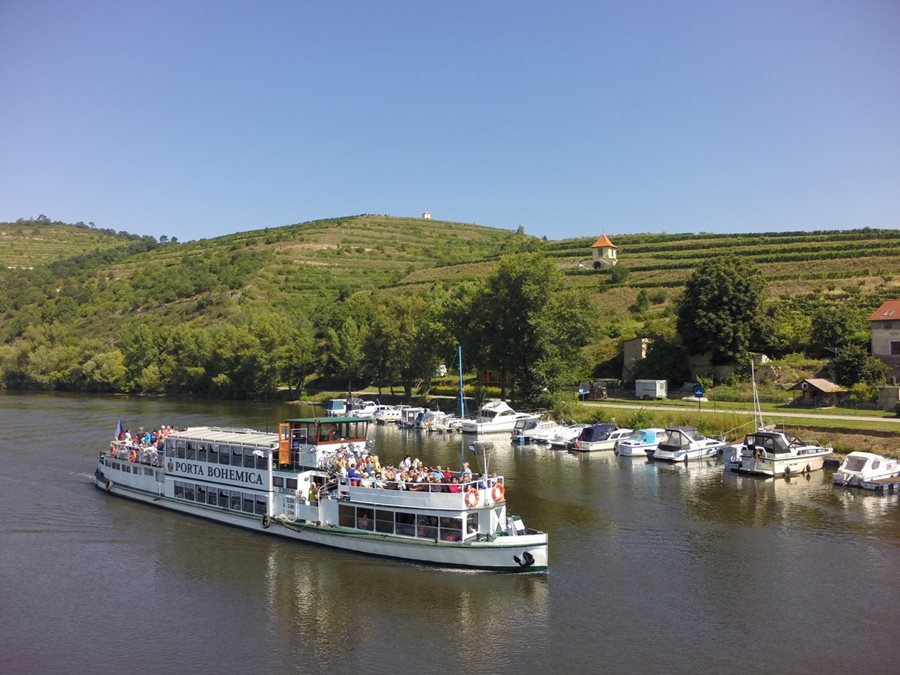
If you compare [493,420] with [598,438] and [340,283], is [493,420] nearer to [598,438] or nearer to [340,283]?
[598,438]

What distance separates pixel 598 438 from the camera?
2360 inches

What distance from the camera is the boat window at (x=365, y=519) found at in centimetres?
3306

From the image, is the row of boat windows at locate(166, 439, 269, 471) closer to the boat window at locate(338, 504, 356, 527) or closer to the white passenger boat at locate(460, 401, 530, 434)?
the boat window at locate(338, 504, 356, 527)

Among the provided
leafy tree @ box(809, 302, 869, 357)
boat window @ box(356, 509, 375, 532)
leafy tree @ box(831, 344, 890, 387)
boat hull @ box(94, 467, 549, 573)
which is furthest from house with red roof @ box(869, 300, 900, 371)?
boat window @ box(356, 509, 375, 532)

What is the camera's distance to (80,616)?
27578 mm

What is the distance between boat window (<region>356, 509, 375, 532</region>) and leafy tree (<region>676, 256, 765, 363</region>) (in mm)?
53760

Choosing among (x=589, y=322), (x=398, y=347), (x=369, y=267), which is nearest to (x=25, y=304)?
(x=369, y=267)

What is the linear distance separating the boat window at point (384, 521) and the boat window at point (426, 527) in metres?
1.39

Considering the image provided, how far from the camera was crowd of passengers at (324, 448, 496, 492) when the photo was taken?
31.5 metres

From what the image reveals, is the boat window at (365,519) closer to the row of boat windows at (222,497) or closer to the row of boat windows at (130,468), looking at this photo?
the row of boat windows at (222,497)

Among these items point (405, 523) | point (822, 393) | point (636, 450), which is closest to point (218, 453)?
point (405, 523)

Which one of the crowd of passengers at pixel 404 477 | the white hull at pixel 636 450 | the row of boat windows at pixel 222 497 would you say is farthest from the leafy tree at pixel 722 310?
the row of boat windows at pixel 222 497

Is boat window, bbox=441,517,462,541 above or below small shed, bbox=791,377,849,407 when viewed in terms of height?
below

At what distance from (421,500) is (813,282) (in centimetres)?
9045
